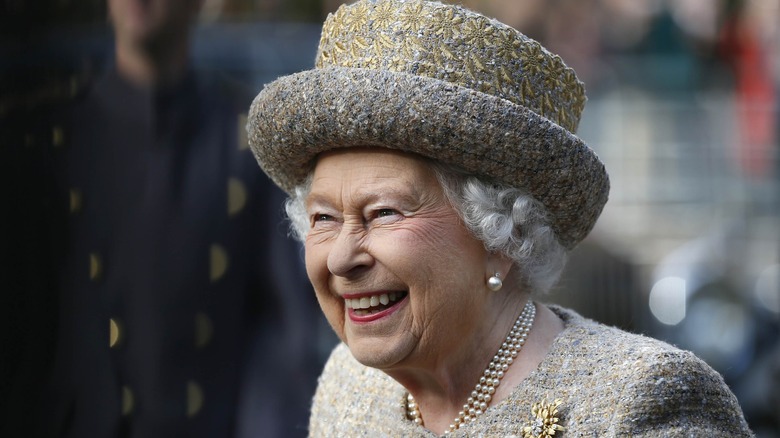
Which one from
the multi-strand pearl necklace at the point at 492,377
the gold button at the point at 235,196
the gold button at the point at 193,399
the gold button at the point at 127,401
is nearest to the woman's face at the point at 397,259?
the multi-strand pearl necklace at the point at 492,377

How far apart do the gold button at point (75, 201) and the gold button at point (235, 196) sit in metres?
1.51

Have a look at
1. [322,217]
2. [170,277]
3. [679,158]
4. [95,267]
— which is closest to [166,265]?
[170,277]

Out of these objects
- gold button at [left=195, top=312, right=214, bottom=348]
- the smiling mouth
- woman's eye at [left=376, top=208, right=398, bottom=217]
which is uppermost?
woman's eye at [left=376, top=208, right=398, bottom=217]

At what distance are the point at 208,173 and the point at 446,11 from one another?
1.81 m

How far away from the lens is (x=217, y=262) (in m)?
4.37

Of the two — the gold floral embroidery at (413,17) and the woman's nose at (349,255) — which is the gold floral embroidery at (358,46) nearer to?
the gold floral embroidery at (413,17)

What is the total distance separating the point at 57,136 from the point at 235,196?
5.73 feet

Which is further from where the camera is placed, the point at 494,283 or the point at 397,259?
the point at 494,283

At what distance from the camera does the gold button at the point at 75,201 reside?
9.64 feet

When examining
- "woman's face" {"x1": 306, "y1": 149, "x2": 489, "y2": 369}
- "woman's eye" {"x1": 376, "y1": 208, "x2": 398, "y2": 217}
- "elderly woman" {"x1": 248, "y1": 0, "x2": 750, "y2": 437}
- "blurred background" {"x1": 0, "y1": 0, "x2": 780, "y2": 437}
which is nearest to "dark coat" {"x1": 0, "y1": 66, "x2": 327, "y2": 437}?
"elderly woman" {"x1": 248, "y1": 0, "x2": 750, "y2": 437}

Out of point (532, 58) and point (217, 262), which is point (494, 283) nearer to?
point (532, 58)

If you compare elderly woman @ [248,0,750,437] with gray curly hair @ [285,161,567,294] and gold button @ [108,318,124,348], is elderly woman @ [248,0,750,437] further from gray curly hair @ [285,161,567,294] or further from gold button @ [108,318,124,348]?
gold button @ [108,318,124,348]

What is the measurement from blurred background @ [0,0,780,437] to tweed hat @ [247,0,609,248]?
16.4 feet

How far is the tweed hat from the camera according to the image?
2662 mm
